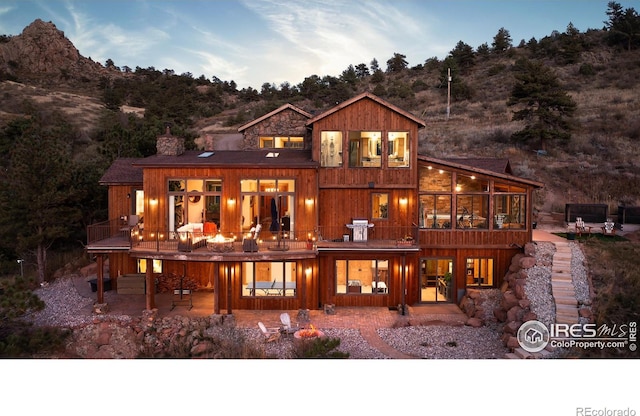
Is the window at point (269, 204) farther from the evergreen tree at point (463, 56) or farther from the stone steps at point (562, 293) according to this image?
the evergreen tree at point (463, 56)

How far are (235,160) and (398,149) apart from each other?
18.0 feet

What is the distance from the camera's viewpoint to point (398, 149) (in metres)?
14.5

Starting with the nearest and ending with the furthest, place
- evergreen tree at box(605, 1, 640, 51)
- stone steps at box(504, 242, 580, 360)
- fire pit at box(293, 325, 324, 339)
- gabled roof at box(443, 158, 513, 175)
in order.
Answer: stone steps at box(504, 242, 580, 360) < fire pit at box(293, 325, 324, 339) < gabled roof at box(443, 158, 513, 175) < evergreen tree at box(605, 1, 640, 51)

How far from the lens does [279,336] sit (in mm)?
11727

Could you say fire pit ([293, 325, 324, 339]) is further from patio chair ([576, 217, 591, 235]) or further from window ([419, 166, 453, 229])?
patio chair ([576, 217, 591, 235])

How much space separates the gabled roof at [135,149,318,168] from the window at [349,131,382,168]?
1.44 metres

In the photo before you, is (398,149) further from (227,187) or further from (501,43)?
(501,43)

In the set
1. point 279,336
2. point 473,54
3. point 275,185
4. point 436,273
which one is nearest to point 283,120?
point 275,185

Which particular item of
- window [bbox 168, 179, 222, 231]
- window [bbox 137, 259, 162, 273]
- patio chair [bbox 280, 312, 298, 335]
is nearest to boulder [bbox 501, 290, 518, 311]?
patio chair [bbox 280, 312, 298, 335]

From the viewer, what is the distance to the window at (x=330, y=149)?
1442cm

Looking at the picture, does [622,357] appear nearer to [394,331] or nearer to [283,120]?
[394,331]

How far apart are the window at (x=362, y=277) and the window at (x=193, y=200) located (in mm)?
4487

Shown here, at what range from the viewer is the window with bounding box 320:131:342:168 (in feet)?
47.3

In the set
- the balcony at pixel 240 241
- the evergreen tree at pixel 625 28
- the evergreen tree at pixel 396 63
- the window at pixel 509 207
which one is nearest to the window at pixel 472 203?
the window at pixel 509 207
